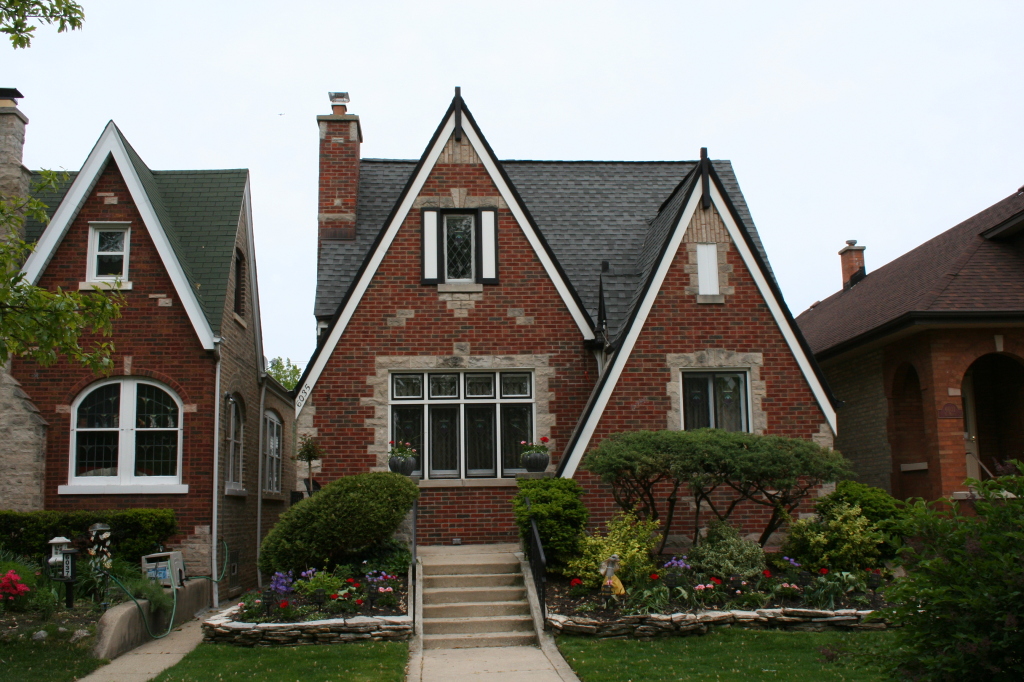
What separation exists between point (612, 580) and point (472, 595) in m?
1.88

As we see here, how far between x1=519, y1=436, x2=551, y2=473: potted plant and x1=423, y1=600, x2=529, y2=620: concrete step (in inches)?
114

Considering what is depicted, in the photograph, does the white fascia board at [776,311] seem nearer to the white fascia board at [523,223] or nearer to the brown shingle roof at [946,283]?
the brown shingle roof at [946,283]

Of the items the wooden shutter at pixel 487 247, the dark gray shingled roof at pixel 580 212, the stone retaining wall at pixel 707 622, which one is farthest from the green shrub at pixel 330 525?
the dark gray shingled roof at pixel 580 212

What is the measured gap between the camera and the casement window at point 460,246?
50.5ft

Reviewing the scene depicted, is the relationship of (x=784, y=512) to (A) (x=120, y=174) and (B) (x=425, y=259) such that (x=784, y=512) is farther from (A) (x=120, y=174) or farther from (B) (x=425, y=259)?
(A) (x=120, y=174)

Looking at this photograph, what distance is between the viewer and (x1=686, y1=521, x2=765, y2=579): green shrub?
11.5 metres

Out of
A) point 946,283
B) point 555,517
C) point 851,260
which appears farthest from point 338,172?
point 851,260

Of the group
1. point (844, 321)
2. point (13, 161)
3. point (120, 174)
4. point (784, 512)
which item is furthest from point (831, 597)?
point (13, 161)

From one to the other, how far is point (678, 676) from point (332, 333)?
27.6 feet

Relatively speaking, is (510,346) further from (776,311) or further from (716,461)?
(716,461)

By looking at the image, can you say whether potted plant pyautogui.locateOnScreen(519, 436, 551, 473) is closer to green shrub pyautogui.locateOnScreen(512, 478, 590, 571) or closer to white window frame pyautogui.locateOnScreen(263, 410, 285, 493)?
green shrub pyautogui.locateOnScreen(512, 478, 590, 571)

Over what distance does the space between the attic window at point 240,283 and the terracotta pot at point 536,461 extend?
691cm

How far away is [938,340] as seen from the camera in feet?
53.6

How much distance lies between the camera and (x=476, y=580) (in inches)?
478
